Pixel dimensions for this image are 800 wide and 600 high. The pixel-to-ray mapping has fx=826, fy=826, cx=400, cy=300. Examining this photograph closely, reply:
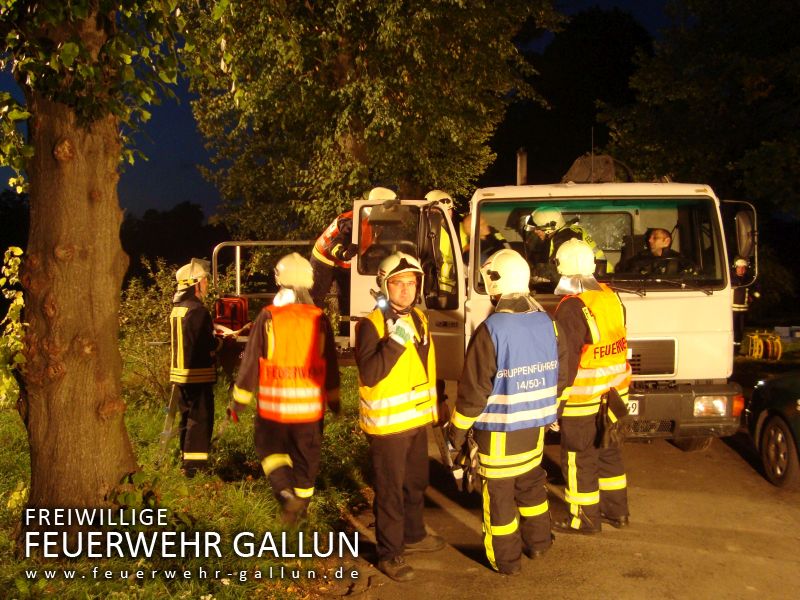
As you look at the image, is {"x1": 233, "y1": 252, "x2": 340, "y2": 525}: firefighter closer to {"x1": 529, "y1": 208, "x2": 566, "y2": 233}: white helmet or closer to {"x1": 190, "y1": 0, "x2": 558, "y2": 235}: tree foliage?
{"x1": 529, "y1": 208, "x2": 566, "y2": 233}: white helmet

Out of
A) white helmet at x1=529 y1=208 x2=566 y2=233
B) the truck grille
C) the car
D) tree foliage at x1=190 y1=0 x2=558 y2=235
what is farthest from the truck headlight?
tree foliage at x1=190 y1=0 x2=558 y2=235

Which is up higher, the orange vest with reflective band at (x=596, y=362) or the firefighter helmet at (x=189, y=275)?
the firefighter helmet at (x=189, y=275)

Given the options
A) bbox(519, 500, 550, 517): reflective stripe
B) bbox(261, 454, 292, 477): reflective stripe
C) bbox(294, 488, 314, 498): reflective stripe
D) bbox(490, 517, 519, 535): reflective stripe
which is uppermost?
bbox(261, 454, 292, 477): reflective stripe

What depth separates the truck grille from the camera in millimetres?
6480

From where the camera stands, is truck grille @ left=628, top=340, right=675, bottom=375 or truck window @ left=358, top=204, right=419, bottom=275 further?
truck window @ left=358, top=204, right=419, bottom=275

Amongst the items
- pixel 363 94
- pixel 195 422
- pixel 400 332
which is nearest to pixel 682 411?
pixel 400 332

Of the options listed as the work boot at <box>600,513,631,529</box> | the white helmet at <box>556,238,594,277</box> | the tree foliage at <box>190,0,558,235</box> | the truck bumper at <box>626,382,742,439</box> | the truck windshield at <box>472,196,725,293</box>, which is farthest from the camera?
the tree foliage at <box>190,0,558,235</box>

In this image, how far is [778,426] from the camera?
6660 millimetres

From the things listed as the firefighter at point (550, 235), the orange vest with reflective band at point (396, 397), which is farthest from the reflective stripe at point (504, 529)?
the firefighter at point (550, 235)

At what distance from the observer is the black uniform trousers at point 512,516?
4.78m

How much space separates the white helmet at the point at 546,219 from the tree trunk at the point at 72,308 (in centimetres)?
341

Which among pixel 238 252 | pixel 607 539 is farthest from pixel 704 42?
pixel 607 539

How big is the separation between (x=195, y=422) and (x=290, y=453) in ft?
4.87

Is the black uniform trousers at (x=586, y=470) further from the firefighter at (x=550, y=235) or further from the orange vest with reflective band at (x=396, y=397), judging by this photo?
the firefighter at (x=550, y=235)
